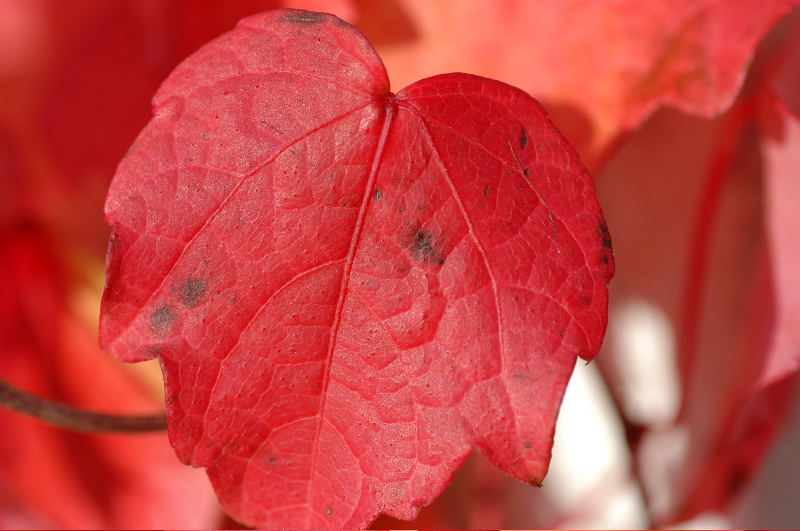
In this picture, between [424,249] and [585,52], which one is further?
[585,52]

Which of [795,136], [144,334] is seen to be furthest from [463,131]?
[795,136]

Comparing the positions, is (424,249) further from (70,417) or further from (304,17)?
(70,417)

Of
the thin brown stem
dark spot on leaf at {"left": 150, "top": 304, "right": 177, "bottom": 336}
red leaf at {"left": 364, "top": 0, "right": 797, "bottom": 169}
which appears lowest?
the thin brown stem

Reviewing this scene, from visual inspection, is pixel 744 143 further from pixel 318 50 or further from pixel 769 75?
pixel 318 50

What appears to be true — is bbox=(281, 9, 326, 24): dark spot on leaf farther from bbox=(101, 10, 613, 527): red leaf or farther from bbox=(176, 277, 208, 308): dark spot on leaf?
bbox=(176, 277, 208, 308): dark spot on leaf

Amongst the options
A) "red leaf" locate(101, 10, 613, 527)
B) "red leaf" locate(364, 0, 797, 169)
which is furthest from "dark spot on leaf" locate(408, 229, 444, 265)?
"red leaf" locate(364, 0, 797, 169)

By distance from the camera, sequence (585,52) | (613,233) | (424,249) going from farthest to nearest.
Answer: (613,233) < (585,52) < (424,249)

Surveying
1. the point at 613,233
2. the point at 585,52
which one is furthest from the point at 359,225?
the point at 613,233

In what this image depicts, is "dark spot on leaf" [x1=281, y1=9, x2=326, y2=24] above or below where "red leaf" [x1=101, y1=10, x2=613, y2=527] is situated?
above
